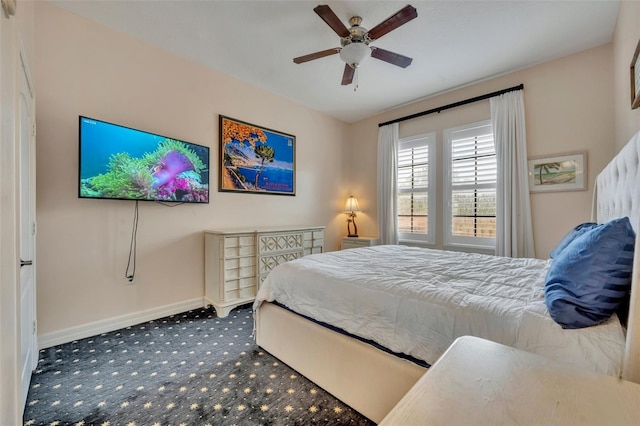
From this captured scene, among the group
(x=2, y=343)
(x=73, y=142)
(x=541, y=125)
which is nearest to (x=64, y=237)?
(x=73, y=142)

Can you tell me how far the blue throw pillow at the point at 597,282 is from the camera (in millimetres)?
950

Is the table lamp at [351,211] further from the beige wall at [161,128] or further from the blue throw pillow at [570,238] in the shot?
the blue throw pillow at [570,238]

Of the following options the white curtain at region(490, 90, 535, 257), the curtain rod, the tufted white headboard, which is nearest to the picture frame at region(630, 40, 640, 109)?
the tufted white headboard

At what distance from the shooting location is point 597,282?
3.18ft

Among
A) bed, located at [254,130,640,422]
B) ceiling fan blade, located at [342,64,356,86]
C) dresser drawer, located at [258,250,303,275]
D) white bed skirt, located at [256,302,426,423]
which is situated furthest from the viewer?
dresser drawer, located at [258,250,303,275]

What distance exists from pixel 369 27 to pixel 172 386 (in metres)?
3.22

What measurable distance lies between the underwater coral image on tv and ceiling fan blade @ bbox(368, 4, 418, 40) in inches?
82.1

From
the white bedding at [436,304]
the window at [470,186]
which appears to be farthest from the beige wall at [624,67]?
the white bedding at [436,304]

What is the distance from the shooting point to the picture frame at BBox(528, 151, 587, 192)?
113 inches

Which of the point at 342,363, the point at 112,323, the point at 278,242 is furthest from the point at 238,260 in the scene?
the point at 342,363

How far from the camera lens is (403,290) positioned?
1.38 meters

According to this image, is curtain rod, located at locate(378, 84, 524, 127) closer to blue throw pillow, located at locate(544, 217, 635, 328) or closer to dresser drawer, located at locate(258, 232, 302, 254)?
dresser drawer, located at locate(258, 232, 302, 254)

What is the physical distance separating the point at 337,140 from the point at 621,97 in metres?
3.44

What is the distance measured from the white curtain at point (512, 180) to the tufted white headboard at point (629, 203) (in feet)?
2.59
